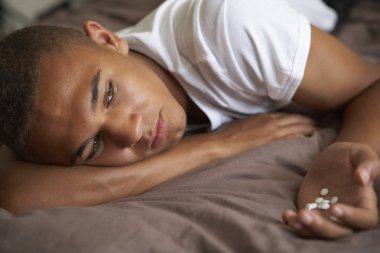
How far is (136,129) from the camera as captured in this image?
2.85ft

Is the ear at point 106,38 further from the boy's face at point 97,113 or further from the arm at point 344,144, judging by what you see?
the arm at point 344,144

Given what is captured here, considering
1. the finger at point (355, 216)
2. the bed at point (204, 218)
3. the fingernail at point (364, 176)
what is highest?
the fingernail at point (364, 176)

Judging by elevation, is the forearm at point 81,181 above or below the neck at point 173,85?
below

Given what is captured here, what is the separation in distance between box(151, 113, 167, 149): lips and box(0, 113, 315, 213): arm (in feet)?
0.10

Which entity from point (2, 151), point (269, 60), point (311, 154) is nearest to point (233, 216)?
point (311, 154)

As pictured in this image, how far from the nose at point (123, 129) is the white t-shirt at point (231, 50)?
9.4 inches

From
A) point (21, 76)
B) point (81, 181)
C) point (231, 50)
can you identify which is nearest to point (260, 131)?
point (231, 50)

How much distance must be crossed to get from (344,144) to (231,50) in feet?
1.11

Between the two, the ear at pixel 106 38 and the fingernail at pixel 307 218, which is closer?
the fingernail at pixel 307 218

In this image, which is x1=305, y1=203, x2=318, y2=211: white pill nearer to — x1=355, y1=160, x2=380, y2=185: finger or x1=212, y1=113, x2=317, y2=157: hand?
x1=355, y1=160, x2=380, y2=185: finger

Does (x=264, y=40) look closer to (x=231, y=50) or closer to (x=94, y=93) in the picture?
(x=231, y=50)

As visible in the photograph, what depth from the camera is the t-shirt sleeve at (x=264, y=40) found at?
94 centimetres

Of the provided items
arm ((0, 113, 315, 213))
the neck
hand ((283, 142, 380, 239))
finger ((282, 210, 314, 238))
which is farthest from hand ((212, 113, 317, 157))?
finger ((282, 210, 314, 238))

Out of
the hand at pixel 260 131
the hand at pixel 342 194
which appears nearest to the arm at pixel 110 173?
the hand at pixel 260 131
